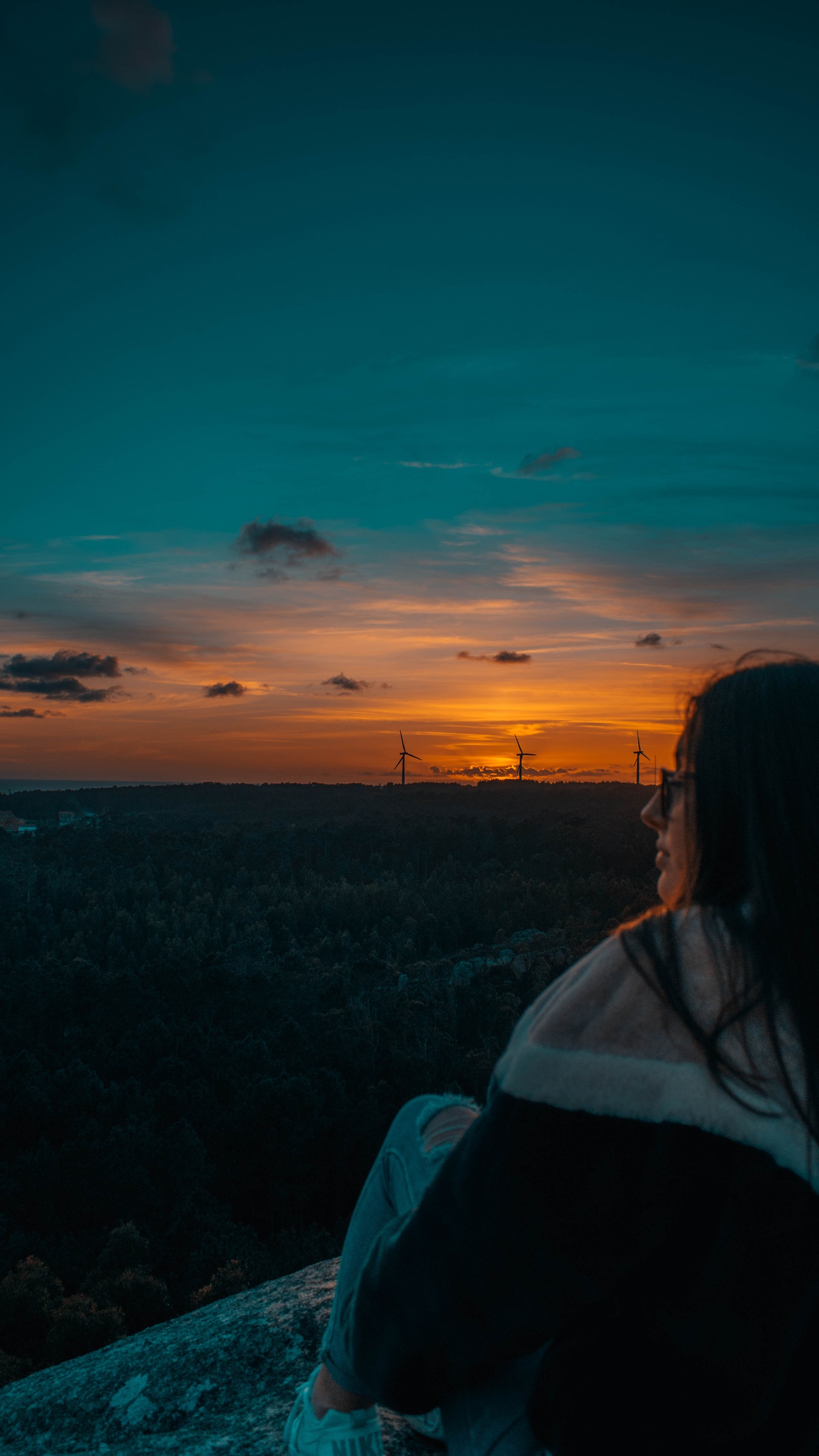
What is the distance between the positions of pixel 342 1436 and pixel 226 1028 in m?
37.0

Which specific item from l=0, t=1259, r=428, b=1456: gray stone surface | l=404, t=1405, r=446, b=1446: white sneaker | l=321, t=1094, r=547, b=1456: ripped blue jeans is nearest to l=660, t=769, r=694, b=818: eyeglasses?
l=321, t=1094, r=547, b=1456: ripped blue jeans

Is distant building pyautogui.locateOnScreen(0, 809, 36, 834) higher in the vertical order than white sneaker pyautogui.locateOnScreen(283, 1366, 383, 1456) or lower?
lower

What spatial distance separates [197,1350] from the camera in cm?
399

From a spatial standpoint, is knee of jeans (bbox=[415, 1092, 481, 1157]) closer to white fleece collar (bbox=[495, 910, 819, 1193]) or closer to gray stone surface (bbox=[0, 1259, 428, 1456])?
white fleece collar (bbox=[495, 910, 819, 1193])

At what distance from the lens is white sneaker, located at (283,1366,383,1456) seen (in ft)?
7.11

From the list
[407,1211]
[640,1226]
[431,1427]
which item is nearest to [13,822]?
[431,1427]

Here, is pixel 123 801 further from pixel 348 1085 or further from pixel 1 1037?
pixel 348 1085

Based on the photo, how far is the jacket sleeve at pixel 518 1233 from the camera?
53.7 inches

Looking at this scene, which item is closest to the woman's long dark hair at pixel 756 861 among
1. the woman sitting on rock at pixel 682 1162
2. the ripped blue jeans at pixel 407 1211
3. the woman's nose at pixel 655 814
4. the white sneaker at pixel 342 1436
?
the woman sitting on rock at pixel 682 1162

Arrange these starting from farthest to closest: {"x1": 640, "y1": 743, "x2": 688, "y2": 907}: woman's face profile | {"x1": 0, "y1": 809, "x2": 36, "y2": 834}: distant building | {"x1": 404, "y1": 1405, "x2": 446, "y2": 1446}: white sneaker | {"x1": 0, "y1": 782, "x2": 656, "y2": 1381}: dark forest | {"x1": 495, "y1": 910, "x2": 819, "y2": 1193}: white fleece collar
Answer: {"x1": 0, "y1": 809, "x2": 36, "y2": 834}: distant building, {"x1": 0, "y1": 782, "x2": 656, "y2": 1381}: dark forest, {"x1": 404, "y1": 1405, "x2": 446, "y2": 1446}: white sneaker, {"x1": 640, "y1": 743, "x2": 688, "y2": 907}: woman's face profile, {"x1": 495, "y1": 910, "x2": 819, "y2": 1193}: white fleece collar

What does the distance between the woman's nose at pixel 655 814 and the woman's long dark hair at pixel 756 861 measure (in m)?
0.13

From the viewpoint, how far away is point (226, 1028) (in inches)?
1443

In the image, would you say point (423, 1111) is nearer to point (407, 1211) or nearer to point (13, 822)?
point (407, 1211)

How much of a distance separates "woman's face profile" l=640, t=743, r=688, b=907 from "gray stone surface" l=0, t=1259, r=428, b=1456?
2266mm
